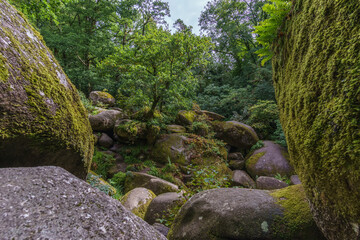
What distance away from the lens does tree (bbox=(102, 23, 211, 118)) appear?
309 inches

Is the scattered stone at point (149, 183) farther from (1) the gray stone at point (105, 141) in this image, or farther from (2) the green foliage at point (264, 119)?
(2) the green foliage at point (264, 119)

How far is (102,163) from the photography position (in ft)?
26.1

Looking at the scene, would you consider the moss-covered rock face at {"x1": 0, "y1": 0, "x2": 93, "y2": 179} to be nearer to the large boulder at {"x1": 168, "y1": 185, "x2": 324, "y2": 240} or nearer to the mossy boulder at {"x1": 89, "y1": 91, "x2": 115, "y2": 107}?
the large boulder at {"x1": 168, "y1": 185, "x2": 324, "y2": 240}

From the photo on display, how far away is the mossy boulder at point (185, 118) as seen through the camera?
10.7 m

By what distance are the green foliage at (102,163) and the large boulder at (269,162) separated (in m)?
6.85

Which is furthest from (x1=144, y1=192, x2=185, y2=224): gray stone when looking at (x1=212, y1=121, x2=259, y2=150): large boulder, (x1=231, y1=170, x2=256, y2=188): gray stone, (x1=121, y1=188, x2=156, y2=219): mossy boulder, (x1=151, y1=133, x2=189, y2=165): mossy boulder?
(x1=212, y1=121, x2=259, y2=150): large boulder

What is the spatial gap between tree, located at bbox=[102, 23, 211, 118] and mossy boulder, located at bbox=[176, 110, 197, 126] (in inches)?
88.2

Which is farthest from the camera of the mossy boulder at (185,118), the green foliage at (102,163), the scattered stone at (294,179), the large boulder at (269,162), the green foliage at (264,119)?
the mossy boulder at (185,118)

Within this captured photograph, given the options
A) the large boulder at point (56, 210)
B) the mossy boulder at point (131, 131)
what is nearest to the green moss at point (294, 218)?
the large boulder at point (56, 210)

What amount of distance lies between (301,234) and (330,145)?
135 centimetres

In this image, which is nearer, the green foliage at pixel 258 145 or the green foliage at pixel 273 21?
the green foliage at pixel 273 21

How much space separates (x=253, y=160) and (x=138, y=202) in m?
6.53

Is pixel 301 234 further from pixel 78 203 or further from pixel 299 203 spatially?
pixel 78 203

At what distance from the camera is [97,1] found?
12.9 m
